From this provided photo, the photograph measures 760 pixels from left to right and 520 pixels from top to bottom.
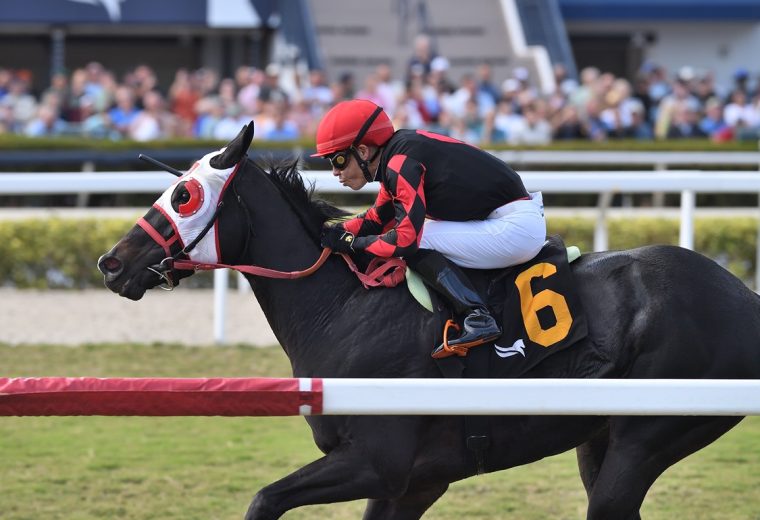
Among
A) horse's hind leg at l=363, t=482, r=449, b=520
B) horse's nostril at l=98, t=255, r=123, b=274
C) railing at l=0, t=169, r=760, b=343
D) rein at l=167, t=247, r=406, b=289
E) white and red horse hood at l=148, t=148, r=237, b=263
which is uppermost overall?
white and red horse hood at l=148, t=148, r=237, b=263

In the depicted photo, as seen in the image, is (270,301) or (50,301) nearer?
(270,301)

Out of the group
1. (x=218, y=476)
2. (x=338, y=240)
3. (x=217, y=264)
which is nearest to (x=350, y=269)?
(x=338, y=240)

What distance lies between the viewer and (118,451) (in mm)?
5879

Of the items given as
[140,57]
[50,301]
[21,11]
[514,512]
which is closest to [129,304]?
[50,301]

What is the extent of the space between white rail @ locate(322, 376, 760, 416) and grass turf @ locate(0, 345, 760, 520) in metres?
2.17

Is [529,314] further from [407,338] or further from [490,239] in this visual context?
[407,338]

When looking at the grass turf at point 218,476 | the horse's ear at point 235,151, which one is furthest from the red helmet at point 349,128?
the grass turf at point 218,476

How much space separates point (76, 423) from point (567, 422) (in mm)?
3238

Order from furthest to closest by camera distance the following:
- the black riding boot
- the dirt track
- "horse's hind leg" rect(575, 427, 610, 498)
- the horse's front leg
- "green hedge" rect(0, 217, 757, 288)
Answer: "green hedge" rect(0, 217, 757, 288) < the dirt track < "horse's hind leg" rect(575, 427, 610, 498) < the black riding boot < the horse's front leg

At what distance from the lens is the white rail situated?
2.87 metres

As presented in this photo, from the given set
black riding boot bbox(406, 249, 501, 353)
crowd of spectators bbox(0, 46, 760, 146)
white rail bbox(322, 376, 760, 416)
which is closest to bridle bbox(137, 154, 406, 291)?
black riding boot bbox(406, 249, 501, 353)

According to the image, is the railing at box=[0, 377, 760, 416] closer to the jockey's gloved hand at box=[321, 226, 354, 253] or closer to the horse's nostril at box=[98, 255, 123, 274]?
the horse's nostril at box=[98, 255, 123, 274]

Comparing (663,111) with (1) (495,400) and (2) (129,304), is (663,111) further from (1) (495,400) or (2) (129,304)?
(1) (495,400)

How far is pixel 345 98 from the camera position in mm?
15555
